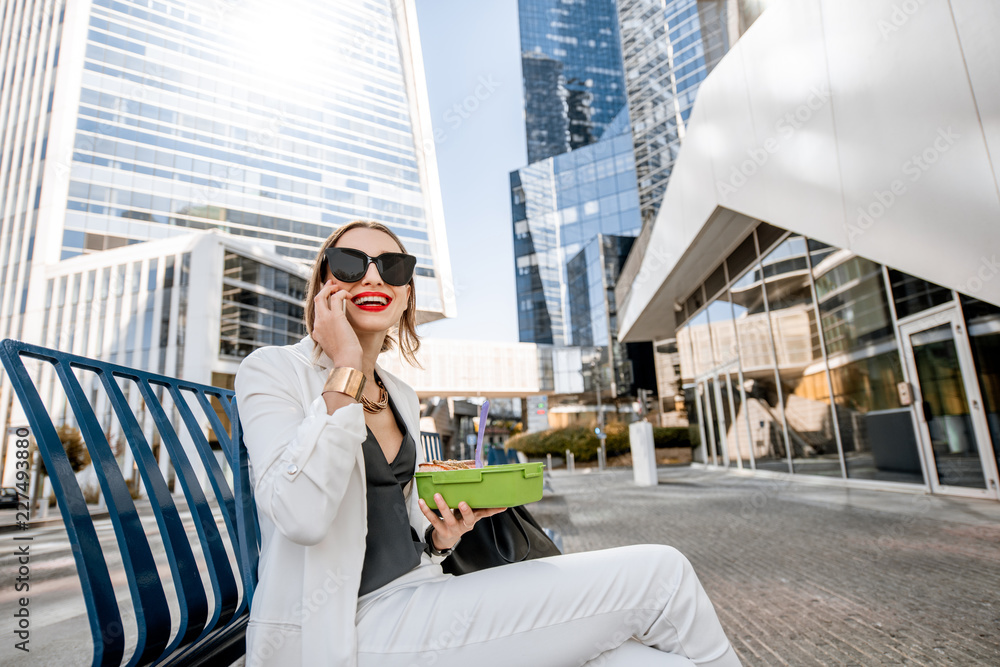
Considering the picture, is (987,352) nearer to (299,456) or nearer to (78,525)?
(299,456)

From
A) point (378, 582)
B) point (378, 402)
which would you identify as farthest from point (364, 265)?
point (378, 582)

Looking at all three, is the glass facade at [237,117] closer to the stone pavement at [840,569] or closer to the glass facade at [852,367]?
the stone pavement at [840,569]

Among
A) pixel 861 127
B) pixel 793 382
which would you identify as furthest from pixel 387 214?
pixel 861 127

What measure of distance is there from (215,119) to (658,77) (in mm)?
29763

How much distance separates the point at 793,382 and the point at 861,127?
239 inches

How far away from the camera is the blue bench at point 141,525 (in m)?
0.96

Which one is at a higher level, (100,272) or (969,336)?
(100,272)

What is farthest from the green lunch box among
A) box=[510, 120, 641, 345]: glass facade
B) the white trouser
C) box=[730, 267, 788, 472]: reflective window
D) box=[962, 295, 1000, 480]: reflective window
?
box=[510, 120, 641, 345]: glass facade

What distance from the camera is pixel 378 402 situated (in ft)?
4.72

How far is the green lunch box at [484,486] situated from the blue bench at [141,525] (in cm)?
58

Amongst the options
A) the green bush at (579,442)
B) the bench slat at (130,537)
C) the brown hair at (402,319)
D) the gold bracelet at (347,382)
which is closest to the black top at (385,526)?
the gold bracelet at (347,382)

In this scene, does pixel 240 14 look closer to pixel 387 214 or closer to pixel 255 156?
pixel 255 156

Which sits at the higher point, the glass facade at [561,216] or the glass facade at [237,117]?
the glass facade at [561,216]

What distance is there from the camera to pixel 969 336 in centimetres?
634
